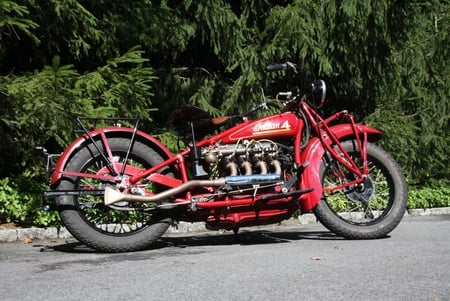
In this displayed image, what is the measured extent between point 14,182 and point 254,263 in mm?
4056

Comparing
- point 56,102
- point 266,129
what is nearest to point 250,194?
point 266,129

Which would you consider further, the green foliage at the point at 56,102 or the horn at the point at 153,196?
the green foliage at the point at 56,102

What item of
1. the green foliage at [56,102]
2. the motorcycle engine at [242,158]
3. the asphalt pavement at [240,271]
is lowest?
the asphalt pavement at [240,271]

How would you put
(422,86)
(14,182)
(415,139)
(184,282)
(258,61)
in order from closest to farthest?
1. (184,282)
2. (14,182)
3. (258,61)
4. (415,139)
5. (422,86)

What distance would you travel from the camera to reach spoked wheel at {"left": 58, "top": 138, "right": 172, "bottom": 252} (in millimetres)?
4840

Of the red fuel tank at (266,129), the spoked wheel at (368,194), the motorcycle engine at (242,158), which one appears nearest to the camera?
the motorcycle engine at (242,158)

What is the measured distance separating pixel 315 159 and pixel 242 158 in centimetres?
71

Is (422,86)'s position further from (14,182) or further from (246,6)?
(14,182)

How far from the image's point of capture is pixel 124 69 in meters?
7.91

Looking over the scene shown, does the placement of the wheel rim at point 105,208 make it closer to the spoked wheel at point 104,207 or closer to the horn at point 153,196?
the spoked wheel at point 104,207

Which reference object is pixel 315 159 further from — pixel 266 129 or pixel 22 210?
pixel 22 210

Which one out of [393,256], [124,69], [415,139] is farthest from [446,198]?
[393,256]

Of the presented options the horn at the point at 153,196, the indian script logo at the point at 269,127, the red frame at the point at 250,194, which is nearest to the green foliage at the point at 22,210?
the red frame at the point at 250,194

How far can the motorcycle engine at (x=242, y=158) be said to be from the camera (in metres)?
5.14
